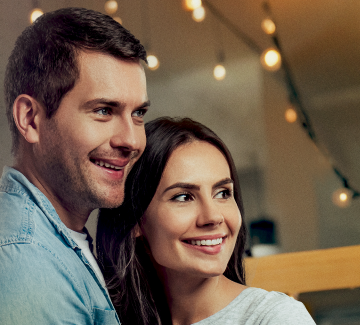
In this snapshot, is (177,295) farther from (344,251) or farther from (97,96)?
(344,251)

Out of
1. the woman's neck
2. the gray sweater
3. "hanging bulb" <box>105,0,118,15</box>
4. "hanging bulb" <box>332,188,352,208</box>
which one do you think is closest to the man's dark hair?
the woman's neck

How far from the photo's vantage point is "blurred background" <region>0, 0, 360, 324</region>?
2309mm

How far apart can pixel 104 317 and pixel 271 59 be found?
181cm

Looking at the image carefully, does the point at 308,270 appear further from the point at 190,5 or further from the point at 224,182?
the point at 190,5

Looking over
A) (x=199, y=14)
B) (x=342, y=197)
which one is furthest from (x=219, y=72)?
(x=342, y=197)

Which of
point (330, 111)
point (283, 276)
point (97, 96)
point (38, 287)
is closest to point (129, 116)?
point (97, 96)

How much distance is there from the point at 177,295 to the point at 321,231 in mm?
1375

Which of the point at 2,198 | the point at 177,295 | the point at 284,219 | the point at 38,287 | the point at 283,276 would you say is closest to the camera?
the point at 38,287

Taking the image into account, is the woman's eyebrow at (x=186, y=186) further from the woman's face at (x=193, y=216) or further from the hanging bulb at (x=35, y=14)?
the hanging bulb at (x=35, y=14)

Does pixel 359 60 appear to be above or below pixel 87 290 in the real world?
above

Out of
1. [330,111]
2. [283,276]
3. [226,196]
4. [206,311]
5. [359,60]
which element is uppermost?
[359,60]

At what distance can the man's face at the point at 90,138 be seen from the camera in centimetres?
110

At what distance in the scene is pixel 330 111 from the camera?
8.05 ft

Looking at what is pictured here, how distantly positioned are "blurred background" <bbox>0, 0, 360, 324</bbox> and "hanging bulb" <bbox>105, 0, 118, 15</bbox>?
1.04 feet
